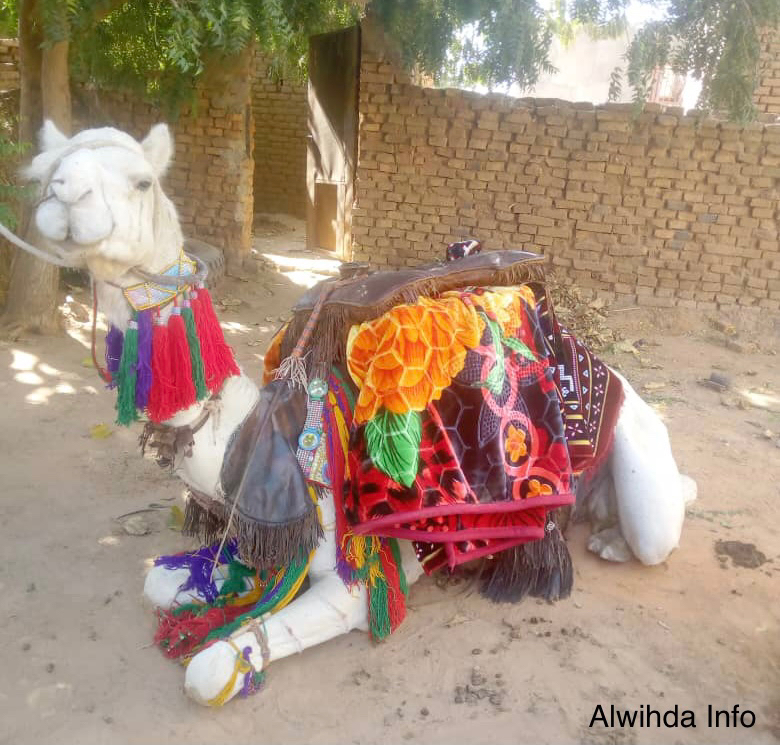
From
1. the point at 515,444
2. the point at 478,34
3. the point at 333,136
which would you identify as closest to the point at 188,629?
the point at 515,444

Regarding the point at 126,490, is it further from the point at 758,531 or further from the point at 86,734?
the point at 758,531

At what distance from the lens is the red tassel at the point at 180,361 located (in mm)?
2020

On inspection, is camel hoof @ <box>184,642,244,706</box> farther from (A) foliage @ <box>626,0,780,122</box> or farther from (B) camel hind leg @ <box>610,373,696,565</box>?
(A) foliage @ <box>626,0,780,122</box>

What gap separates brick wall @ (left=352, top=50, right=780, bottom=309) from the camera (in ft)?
22.4

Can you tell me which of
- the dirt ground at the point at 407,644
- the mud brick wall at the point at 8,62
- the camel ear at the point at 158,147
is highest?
the mud brick wall at the point at 8,62

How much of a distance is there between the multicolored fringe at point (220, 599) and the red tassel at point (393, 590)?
0.98ft

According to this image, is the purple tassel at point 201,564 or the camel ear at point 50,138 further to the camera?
the purple tassel at point 201,564

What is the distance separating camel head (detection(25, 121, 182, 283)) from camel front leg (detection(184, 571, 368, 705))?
45.4 inches

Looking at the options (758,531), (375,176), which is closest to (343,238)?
(375,176)

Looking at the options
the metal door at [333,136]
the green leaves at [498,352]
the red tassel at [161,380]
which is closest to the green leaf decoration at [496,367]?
the green leaves at [498,352]

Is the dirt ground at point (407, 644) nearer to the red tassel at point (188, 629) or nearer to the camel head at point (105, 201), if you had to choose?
the red tassel at point (188, 629)

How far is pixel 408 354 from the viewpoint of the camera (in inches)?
92.4

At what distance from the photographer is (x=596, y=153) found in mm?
6957

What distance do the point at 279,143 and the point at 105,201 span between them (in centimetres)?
1140
